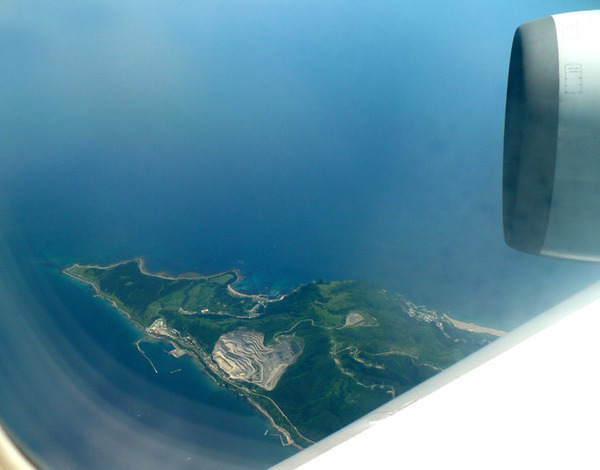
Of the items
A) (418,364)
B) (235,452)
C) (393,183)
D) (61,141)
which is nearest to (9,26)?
(61,141)

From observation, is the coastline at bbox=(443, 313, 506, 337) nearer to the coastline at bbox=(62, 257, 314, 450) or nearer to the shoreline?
the shoreline

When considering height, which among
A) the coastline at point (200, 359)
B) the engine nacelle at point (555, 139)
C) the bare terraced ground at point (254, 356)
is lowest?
the bare terraced ground at point (254, 356)

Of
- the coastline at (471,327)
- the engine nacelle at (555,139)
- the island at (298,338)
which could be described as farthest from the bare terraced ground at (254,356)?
the engine nacelle at (555,139)

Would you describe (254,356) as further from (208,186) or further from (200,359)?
(208,186)

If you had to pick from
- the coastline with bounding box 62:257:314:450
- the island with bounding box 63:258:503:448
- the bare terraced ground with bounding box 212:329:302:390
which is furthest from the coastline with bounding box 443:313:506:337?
the coastline with bounding box 62:257:314:450

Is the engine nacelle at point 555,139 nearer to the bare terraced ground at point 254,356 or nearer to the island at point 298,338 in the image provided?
the island at point 298,338

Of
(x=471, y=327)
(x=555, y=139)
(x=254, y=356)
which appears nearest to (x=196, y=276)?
(x=254, y=356)
